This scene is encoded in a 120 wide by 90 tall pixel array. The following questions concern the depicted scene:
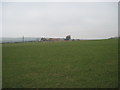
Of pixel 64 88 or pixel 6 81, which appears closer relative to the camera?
pixel 64 88

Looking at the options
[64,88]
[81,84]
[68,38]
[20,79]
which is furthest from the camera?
[68,38]

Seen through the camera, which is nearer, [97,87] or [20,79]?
[97,87]

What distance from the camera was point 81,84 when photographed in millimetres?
4992

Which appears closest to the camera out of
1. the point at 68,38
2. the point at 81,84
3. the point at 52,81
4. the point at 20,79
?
the point at 81,84

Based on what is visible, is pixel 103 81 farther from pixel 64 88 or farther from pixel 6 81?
pixel 6 81

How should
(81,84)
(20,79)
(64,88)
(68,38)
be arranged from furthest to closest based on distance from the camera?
(68,38) < (20,79) < (81,84) < (64,88)

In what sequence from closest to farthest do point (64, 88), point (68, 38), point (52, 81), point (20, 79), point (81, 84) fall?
point (64, 88) → point (81, 84) → point (52, 81) → point (20, 79) → point (68, 38)

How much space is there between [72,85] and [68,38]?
75124 millimetres

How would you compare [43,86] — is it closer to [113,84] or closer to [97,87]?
[97,87]

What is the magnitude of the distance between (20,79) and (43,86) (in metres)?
1.24

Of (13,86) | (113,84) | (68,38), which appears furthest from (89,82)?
(68,38)

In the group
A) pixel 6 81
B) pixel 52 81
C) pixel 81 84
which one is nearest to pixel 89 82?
pixel 81 84

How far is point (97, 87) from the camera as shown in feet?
15.5

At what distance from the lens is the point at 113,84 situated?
16.0 ft
